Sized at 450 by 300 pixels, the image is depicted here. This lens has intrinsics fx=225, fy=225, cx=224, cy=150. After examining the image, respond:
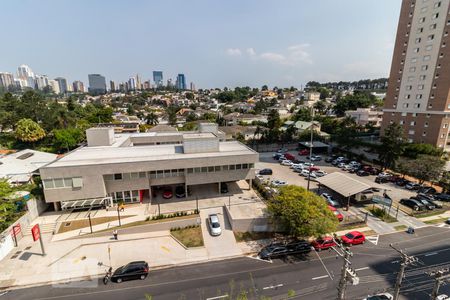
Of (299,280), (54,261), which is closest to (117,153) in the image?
(54,261)

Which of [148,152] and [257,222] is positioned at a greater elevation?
[148,152]

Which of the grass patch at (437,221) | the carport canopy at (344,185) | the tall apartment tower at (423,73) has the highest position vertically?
the tall apartment tower at (423,73)

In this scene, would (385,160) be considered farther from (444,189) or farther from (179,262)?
(179,262)

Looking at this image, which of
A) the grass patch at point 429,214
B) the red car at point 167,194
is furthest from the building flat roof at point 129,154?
the grass patch at point 429,214

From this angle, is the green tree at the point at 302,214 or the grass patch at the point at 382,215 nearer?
the green tree at the point at 302,214

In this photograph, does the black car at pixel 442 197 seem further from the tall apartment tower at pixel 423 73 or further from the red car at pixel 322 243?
the red car at pixel 322 243

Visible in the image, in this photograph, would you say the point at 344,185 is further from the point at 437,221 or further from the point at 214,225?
the point at 214,225

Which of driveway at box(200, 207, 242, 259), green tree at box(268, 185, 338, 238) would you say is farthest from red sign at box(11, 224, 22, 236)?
green tree at box(268, 185, 338, 238)
